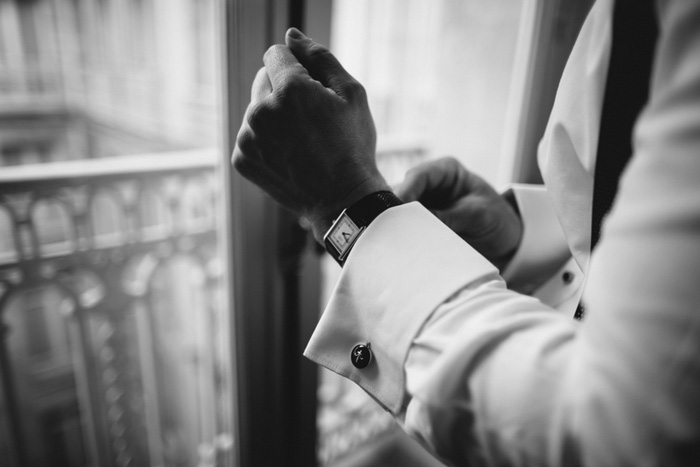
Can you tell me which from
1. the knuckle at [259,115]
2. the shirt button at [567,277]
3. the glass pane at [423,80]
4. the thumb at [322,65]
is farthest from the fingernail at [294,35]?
the glass pane at [423,80]

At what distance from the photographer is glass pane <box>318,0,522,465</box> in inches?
59.3

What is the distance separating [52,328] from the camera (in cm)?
327

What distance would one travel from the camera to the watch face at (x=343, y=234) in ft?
1.43

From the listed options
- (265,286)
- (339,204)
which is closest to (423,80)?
(265,286)

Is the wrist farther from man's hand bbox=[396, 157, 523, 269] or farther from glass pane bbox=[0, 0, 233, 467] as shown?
glass pane bbox=[0, 0, 233, 467]

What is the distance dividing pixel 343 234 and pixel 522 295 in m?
0.18

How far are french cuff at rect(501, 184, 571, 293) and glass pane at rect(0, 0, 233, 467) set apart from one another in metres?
0.63

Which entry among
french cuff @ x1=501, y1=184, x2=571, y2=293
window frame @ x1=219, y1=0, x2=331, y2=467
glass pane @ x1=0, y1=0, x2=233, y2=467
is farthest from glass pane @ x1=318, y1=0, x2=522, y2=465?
french cuff @ x1=501, y1=184, x2=571, y2=293

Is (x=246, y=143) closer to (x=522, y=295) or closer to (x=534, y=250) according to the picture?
(x=522, y=295)

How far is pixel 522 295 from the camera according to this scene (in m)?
0.38

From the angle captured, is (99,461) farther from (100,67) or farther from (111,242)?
(100,67)

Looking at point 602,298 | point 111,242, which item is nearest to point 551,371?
point 602,298

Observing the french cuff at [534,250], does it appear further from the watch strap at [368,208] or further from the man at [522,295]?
the watch strap at [368,208]

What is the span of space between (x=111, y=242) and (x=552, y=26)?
172 centimetres
